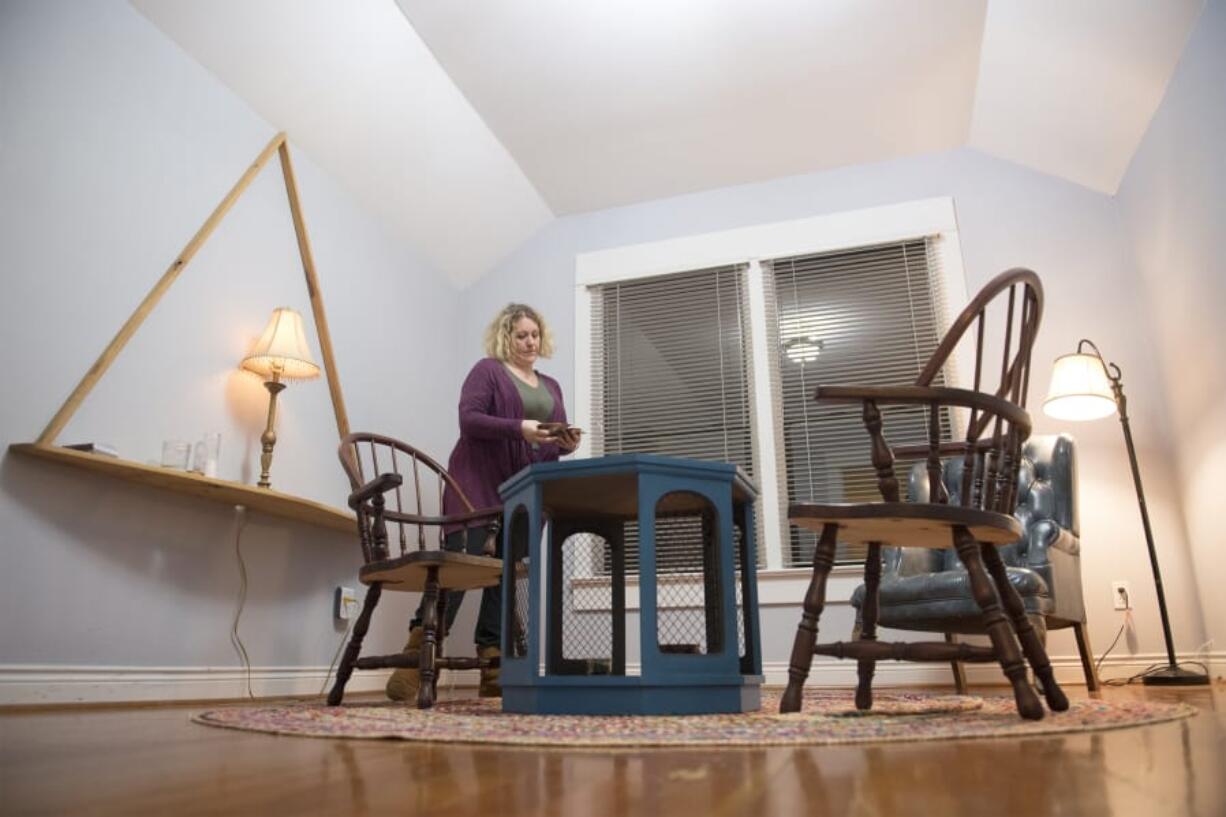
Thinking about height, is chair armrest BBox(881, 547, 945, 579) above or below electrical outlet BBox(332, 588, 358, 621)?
above

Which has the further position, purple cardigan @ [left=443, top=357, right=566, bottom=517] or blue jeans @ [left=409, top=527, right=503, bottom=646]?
purple cardigan @ [left=443, top=357, right=566, bottom=517]

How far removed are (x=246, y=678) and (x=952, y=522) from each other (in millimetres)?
2351

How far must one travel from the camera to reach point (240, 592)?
9.23 feet

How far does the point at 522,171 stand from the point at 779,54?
4.76ft

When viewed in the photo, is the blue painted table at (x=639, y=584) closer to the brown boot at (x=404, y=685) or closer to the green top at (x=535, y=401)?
the brown boot at (x=404, y=685)

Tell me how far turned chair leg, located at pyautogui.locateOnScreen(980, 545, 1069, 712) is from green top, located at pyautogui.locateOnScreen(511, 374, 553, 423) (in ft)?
5.70

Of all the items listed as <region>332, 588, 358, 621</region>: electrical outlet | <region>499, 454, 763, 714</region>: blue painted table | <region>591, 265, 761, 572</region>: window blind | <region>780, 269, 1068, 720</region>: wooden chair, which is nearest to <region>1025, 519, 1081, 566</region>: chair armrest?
<region>780, 269, 1068, 720</region>: wooden chair

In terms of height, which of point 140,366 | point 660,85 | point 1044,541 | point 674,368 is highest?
point 660,85

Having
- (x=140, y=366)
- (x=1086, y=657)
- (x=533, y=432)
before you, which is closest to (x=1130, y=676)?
(x=1086, y=657)

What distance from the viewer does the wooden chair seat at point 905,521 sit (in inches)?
57.4

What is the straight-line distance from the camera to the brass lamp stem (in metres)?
2.83

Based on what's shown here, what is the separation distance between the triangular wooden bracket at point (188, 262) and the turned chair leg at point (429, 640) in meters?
1.05

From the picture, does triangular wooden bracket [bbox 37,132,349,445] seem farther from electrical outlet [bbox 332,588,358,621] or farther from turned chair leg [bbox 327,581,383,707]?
turned chair leg [bbox 327,581,383,707]

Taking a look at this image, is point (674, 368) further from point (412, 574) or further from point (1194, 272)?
point (412, 574)
